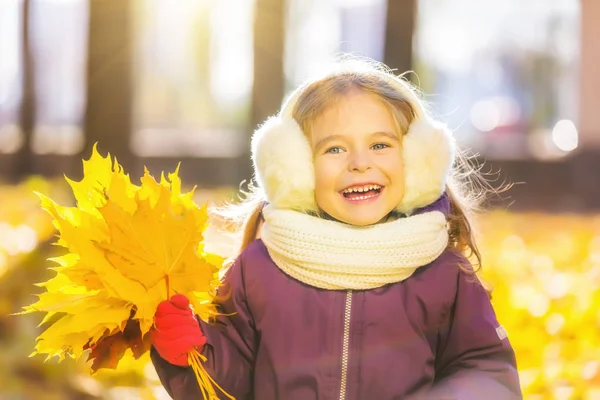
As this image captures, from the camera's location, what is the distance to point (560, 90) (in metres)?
11.1

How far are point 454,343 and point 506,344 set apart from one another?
127mm

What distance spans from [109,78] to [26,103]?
317 cm

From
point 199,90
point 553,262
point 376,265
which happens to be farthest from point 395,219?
point 199,90

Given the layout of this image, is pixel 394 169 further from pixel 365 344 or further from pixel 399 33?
pixel 399 33

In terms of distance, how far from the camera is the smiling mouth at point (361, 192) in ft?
7.48

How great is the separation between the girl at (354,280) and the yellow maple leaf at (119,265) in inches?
3.7

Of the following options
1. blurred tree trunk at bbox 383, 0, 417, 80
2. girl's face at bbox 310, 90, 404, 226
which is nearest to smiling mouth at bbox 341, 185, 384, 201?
girl's face at bbox 310, 90, 404, 226

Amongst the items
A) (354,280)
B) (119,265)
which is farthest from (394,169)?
(119,265)

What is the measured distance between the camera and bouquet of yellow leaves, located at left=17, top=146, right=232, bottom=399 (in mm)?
2004

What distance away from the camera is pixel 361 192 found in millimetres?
2293

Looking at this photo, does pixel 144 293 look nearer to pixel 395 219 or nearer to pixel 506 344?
pixel 395 219

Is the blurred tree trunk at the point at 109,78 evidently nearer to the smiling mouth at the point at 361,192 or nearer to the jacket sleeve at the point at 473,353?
the smiling mouth at the point at 361,192

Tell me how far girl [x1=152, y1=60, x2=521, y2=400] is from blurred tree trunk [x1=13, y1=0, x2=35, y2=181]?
7015 mm

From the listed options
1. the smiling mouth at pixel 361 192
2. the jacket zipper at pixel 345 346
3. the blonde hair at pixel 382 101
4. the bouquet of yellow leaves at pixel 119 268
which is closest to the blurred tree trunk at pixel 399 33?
the blonde hair at pixel 382 101
